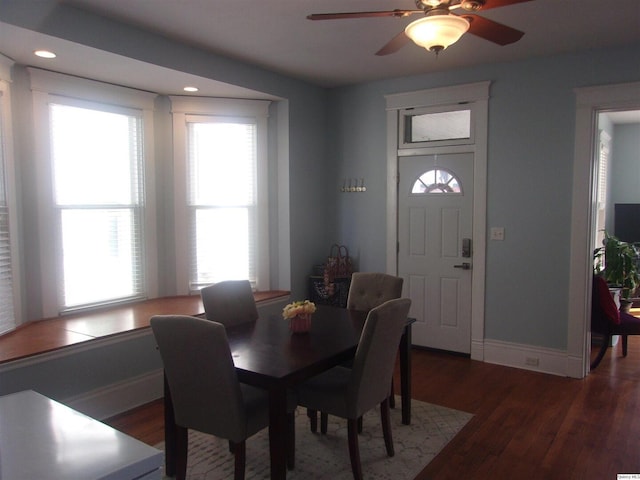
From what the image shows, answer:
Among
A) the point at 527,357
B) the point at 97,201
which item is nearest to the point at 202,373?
the point at 97,201

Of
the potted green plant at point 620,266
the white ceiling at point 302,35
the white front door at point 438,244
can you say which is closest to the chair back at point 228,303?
the white ceiling at point 302,35

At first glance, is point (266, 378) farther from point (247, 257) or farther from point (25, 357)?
point (247, 257)

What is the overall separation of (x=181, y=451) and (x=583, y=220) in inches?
131

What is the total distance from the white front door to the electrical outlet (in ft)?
1.63

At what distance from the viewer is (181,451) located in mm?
2443

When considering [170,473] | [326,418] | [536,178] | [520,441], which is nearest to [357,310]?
[326,418]

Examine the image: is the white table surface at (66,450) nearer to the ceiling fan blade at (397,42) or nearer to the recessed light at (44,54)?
the ceiling fan blade at (397,42)

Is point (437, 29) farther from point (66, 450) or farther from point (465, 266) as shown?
point (465, 266)

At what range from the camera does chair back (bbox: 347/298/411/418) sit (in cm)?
239

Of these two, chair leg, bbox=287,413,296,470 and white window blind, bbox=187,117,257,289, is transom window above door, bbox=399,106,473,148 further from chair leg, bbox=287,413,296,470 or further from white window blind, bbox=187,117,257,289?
chair leg, bbox=287,413,296,470

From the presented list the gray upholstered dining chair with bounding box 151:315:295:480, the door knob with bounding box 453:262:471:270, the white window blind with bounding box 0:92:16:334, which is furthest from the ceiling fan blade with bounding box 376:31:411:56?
the white window blind with bounding box 0:92:16:334

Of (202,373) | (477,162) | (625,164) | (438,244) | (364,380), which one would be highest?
(625,164)

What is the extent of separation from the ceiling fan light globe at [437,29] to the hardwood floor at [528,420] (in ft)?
7.06

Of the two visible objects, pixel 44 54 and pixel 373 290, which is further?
pixel 373 290
